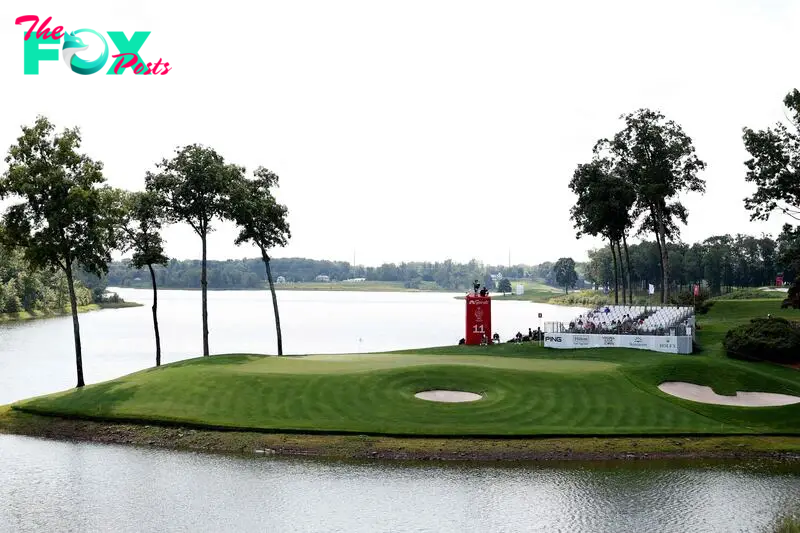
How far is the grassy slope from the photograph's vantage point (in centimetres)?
3934

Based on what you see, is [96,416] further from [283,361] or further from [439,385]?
[439,385]

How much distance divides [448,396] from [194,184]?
28385mm

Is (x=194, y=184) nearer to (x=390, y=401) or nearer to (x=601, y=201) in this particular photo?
(x=390, y=401)

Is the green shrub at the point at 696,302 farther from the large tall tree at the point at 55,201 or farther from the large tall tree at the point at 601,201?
the large tall tree at the point at 55,201

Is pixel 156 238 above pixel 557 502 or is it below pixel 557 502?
above

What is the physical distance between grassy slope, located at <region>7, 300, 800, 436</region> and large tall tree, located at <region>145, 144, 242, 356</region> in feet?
45.4

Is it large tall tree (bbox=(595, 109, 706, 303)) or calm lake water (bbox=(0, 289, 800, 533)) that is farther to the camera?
large tall tree (bbox=(595, 109, 706, 303))

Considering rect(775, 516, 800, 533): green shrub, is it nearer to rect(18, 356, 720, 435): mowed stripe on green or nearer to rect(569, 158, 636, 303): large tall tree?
rect(18, 356, 720, 435): mowed stripe on green

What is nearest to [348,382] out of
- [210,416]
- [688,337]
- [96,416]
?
[210,416]

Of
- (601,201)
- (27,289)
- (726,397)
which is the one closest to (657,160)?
(601,201)

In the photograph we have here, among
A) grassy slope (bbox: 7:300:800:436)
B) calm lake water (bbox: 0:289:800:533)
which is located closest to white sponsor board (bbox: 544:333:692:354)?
grassy slope (bbox: 7:300:800:436)

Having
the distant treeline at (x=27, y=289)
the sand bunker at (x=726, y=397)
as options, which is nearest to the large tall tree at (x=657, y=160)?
the sand bunker at (x=726, y=397)

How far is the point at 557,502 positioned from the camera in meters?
29.1

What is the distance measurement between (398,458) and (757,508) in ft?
51.3
